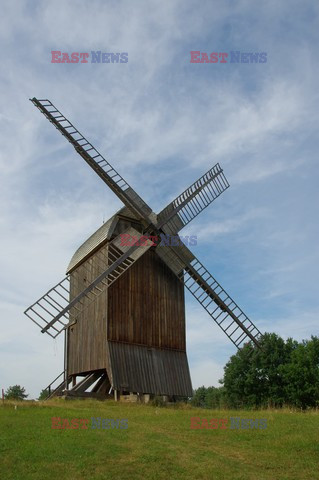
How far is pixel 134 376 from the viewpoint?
24.4m

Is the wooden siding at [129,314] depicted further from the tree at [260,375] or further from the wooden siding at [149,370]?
the tree at [260,375]

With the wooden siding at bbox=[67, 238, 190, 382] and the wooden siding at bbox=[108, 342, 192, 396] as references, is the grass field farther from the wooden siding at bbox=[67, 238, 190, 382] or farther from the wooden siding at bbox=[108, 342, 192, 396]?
the wooden siding at bbox=[67, 238, 190, 382]

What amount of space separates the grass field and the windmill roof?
872cm

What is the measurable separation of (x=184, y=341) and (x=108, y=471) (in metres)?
14.9

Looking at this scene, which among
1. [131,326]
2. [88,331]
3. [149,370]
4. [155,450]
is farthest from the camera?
[88,331]

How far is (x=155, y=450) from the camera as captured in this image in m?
14.4

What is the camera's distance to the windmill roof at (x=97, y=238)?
25311 mm

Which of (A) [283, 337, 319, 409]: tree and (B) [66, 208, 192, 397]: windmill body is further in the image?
(A) [283, 337, 319, 409]: tree

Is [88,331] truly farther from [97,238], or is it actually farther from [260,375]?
[260,375]

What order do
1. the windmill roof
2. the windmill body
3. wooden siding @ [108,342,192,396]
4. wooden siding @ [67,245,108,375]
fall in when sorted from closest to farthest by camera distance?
wooden siding @ [108,342,192,396] < the windmill body < wooden siding @ [67,245,108,375] < the windmill roof

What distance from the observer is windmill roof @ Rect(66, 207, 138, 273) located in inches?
996

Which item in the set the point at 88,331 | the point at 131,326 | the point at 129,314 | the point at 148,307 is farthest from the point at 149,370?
the point at 88,331

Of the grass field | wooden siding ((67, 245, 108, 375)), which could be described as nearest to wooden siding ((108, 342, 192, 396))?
wooden siding ((67, 245, 108, 375))

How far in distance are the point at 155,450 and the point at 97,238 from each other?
13399mm
